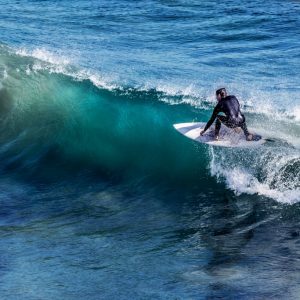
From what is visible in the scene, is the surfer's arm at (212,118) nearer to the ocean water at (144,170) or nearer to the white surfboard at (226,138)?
the white surfboard at (226,138)

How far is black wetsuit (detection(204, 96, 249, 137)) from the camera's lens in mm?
16250

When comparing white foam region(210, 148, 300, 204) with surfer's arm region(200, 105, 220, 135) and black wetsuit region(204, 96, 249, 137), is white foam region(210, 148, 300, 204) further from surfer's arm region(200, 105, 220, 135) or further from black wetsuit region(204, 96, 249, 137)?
surfer's arm region(200, 105, 220, 135)

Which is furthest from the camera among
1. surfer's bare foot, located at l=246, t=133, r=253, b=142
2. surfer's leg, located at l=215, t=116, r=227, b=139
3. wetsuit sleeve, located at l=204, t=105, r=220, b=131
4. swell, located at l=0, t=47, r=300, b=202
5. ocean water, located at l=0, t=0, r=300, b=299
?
swell, located at l=0, t=47, r=300, b=202

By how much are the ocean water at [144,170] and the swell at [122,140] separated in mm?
44

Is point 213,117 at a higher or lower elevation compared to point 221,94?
lower

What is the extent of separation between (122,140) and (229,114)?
183 inches

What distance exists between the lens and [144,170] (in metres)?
18.5

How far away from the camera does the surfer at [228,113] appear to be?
53.3ft

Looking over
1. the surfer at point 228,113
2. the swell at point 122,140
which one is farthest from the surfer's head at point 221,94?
the swell at point 122,140

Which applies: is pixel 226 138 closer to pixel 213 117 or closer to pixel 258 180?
pixel 213 117

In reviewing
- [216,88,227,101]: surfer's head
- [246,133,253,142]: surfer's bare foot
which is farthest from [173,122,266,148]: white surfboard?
[216,88,227,101]: surfer's head

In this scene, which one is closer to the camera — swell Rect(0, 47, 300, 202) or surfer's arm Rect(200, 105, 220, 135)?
surfer's arm Rect(200, 105, 220, 135)

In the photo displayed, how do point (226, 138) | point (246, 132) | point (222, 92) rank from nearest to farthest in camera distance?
point (222, 92)
point (246, 132)
point (226, 138)

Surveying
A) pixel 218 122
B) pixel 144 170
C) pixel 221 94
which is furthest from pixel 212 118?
pixel 144 170
